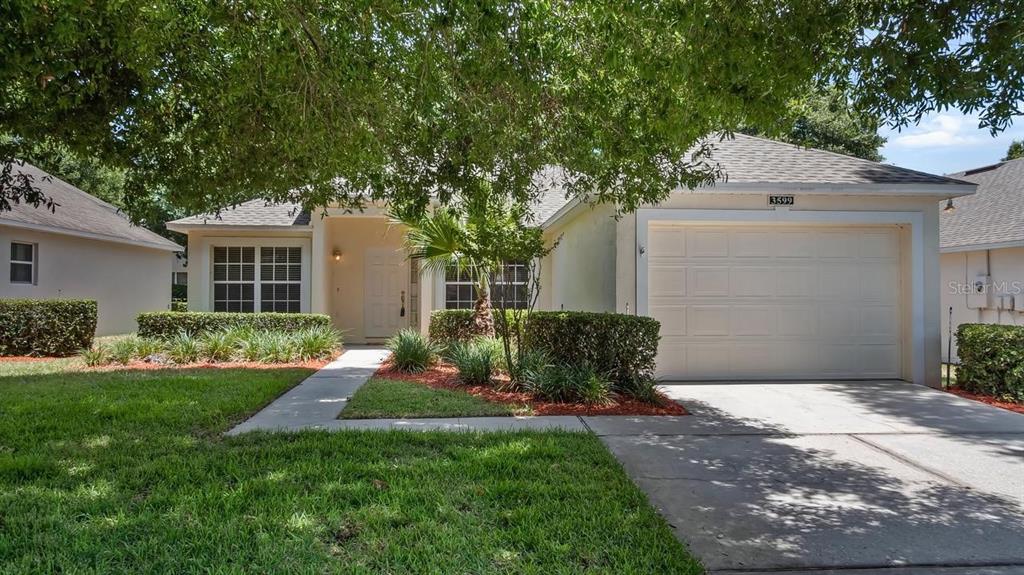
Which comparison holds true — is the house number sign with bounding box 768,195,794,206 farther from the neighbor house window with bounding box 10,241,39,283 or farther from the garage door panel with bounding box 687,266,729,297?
the neighbor house window with bounding box 10,241,39,283

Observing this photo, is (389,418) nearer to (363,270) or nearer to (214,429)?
(214,429)

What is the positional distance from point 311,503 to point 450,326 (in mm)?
8488

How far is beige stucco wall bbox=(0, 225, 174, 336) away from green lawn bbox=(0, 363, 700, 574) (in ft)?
35.0

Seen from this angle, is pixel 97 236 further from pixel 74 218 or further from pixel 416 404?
pixel 416 404

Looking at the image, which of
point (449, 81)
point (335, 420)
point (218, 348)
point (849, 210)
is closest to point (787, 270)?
point (849, 210)

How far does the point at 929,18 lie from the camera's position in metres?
3.51

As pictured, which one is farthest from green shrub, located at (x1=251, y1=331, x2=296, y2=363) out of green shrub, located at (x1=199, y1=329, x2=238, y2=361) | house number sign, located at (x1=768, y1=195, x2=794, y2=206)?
house number sign, located at (x1=768, y1=195, x2=794, y2=206)

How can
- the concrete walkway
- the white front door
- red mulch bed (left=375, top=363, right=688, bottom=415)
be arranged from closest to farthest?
1. the concrete walkway
2. red mulch bed (left=375, top=363, right=688, bottom=415)
3. the white front door

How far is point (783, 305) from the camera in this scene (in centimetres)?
916

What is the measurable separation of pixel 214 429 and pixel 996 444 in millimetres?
8008

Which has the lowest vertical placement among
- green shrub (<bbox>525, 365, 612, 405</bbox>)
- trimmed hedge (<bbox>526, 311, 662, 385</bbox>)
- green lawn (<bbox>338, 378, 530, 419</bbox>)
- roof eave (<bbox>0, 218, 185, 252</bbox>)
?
green lawn (<bbox>338, 378, 530, 419</bbox>)

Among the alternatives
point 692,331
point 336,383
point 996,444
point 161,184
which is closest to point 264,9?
point 161,184

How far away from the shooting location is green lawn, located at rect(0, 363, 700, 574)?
315 cm

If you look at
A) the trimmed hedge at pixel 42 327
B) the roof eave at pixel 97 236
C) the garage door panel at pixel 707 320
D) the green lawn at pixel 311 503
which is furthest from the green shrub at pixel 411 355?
the roof eave at pixel 97 236
